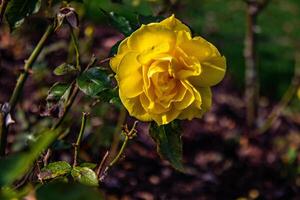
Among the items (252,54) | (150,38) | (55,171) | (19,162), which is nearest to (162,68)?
(150,38)

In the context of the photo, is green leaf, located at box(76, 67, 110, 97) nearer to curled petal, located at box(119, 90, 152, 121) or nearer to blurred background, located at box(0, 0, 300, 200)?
curled petal, located at box(119, 90, 152, 121)

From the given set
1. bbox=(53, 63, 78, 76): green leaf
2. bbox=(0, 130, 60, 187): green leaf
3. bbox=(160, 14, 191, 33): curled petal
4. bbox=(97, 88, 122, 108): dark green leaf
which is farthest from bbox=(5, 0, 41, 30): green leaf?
bbox=(0, 130, 60, 187): green leaf

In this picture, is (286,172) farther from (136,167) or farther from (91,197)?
(91,197)

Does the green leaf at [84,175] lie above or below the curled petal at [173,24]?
below

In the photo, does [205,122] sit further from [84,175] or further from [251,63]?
[84,175]

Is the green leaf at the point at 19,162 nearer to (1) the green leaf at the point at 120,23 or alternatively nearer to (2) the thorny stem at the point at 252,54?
(1) the green leaf at the point at 120,23

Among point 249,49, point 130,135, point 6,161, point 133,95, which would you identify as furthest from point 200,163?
point 6,161

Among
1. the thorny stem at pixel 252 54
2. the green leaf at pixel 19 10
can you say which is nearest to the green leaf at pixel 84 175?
the green leaf at pixel 19 10
